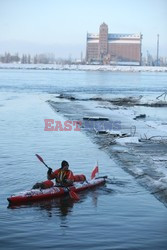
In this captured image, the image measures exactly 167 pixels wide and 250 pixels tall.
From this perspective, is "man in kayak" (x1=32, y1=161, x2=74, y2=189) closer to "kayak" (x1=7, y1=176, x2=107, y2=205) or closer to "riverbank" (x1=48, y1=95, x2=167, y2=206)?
"kayak" (x1=7, y1=176, x2=107, y2=205)

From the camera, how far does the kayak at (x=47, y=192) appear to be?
14258mm

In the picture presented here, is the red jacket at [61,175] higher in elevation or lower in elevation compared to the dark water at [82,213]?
higher

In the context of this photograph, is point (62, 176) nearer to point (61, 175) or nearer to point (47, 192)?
point (61, 175)

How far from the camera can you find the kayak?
46.8ft

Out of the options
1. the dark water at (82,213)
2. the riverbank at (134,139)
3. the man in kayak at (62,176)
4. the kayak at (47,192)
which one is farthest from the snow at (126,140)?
the man in kayak at (62,176)

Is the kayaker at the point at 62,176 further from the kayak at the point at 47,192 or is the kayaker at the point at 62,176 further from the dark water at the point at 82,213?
the dark water at the point at 82,213

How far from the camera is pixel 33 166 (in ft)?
66.1

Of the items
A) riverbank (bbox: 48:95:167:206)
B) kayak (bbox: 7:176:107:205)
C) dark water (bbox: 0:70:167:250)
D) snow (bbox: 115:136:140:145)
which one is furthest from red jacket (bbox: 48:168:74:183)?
snow (bbox: 115:136:140:145)

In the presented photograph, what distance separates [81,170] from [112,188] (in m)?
3.14

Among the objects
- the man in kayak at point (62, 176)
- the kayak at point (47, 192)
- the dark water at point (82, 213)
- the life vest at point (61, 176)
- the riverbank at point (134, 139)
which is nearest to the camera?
the dark water at point (82, 213)

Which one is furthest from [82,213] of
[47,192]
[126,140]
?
[126,140]

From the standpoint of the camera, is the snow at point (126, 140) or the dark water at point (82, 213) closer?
the dark water at point (82, 213)

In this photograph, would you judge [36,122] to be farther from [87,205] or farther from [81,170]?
[87,205]

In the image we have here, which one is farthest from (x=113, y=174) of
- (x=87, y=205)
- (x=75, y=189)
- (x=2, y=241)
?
(x=2, y=241)
